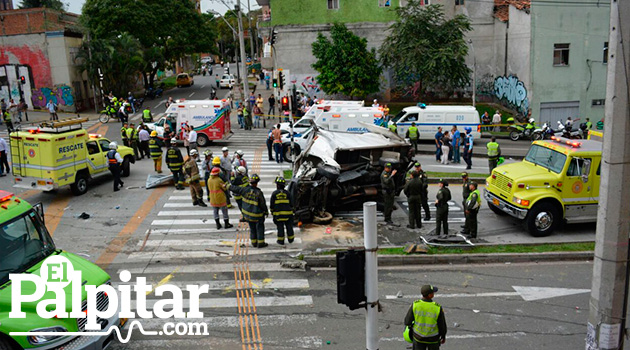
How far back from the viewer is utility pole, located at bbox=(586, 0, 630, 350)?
591 centimetres

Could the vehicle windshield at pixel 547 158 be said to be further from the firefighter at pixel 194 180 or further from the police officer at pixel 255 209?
the firefighter at pixel 194 180

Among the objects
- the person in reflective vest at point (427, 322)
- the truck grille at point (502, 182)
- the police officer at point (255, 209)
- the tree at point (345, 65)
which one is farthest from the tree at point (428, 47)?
the person in reflective vest at point (427, 322)

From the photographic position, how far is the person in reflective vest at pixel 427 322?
7.04m

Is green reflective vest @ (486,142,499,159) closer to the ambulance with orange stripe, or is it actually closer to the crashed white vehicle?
the crashed white vehicle

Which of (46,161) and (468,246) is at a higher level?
(46,161)

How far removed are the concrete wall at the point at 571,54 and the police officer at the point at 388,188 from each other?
2603 centimetres

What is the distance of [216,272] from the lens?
38.1 ft

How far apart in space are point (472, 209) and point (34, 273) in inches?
372

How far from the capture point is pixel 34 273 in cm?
786

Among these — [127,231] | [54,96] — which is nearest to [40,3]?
[54,96]

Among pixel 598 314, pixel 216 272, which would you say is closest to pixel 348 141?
pixel 216 272

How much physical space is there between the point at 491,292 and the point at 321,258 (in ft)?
11.7

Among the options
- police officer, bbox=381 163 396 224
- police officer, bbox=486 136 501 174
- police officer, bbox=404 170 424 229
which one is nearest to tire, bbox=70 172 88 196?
police officer, bbox=381 163 396 224

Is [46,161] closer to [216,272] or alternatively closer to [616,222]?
[216,272]
